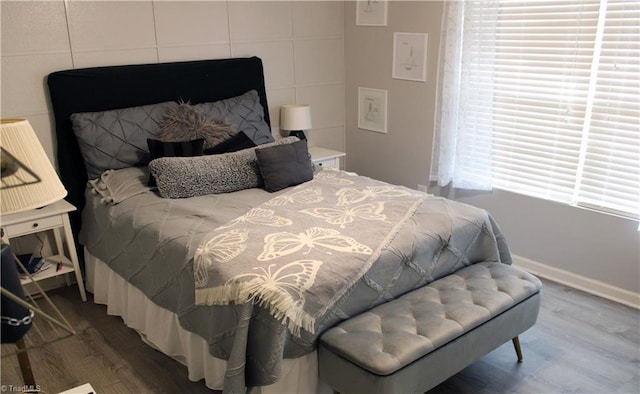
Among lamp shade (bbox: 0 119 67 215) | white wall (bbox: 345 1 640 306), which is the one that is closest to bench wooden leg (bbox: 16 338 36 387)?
lamp shade (bbox: 0 119 67 215)

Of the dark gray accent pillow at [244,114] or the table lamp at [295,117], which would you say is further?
the table lamp at [295,117]

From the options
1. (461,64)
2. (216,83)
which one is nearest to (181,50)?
(216,83)

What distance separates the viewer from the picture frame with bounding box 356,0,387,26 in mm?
4168

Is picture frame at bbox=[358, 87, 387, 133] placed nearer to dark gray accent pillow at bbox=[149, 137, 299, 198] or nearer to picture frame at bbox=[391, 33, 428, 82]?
picture frame at bbox=[391, 33, 428, 82]

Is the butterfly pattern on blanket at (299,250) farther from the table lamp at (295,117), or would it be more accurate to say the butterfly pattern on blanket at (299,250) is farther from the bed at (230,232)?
the table lamp at (295,117)

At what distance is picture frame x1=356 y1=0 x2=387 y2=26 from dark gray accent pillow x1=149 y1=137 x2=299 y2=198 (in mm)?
1655

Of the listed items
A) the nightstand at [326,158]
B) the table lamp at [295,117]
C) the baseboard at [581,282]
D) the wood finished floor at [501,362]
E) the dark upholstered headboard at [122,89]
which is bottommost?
the wood finished floor at [501,362]

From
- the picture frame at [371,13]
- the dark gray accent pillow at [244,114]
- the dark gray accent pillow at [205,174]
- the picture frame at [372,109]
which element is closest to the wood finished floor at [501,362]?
the dark gray accent pillow at [205,174]

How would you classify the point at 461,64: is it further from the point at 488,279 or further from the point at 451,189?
the point at 488,279

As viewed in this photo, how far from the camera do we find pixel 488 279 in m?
2.54

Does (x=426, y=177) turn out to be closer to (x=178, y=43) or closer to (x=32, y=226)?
(x=178, y=43)

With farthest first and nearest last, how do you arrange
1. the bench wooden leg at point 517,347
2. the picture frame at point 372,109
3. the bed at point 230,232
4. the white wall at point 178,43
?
the picture frame at point 372,109
the white wall at point 178,43
the bench wooden leg at point 517,347
the bed at point 230,232

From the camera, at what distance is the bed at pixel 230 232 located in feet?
7.03

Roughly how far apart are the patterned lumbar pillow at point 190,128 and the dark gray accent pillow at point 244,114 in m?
0.12
